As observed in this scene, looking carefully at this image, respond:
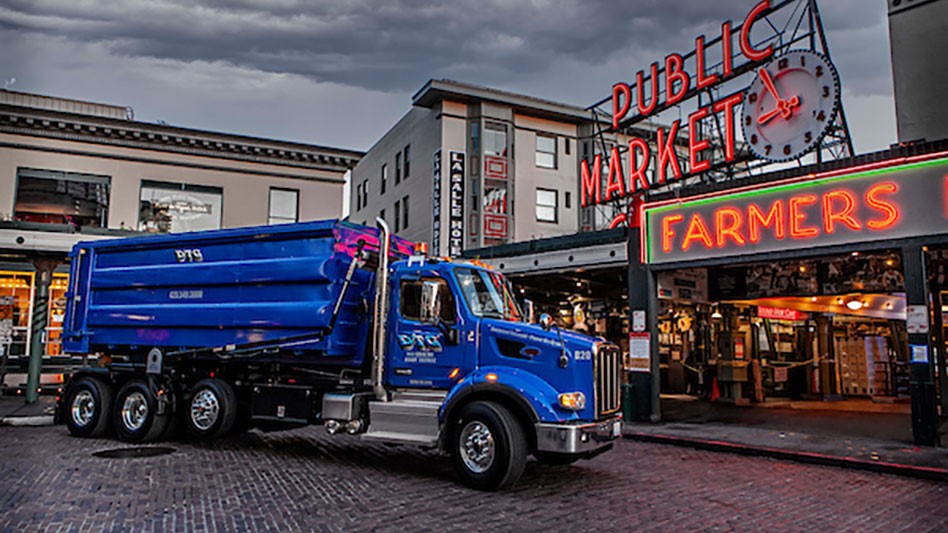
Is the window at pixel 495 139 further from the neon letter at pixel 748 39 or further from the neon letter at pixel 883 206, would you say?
the neon letter at pixel 883 206

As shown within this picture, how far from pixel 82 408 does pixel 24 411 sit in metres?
4.96

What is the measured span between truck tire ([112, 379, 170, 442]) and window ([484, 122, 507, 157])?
22.5 metres

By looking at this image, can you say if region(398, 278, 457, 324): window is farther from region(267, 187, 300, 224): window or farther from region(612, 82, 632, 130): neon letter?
region(267, 187, 300, 224): window

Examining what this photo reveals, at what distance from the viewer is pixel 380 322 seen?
10.1m

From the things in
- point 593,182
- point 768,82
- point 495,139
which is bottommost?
point 593,182

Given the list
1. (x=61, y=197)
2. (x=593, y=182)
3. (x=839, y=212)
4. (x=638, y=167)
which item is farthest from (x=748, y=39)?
(x=61, y=197)

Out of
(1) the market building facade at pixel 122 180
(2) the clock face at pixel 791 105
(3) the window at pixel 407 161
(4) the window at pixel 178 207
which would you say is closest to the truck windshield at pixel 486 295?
(2) the clock face at pixel 791 105

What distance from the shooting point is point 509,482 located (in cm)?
828

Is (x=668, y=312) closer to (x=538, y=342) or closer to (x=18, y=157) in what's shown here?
(x=538, y=342)

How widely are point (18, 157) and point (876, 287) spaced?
26.9 meters

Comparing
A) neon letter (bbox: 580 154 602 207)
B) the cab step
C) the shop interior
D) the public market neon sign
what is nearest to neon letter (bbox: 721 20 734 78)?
the public market neon sign

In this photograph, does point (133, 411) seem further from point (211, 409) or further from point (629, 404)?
point (629, 404)

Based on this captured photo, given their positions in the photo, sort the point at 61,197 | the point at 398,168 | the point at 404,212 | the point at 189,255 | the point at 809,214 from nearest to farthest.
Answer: the point at 189,255 < the point at 809,214 < the point at 61,197 < the point at 404,212 < the point at 398,168

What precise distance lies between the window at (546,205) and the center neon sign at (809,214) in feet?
58.2
